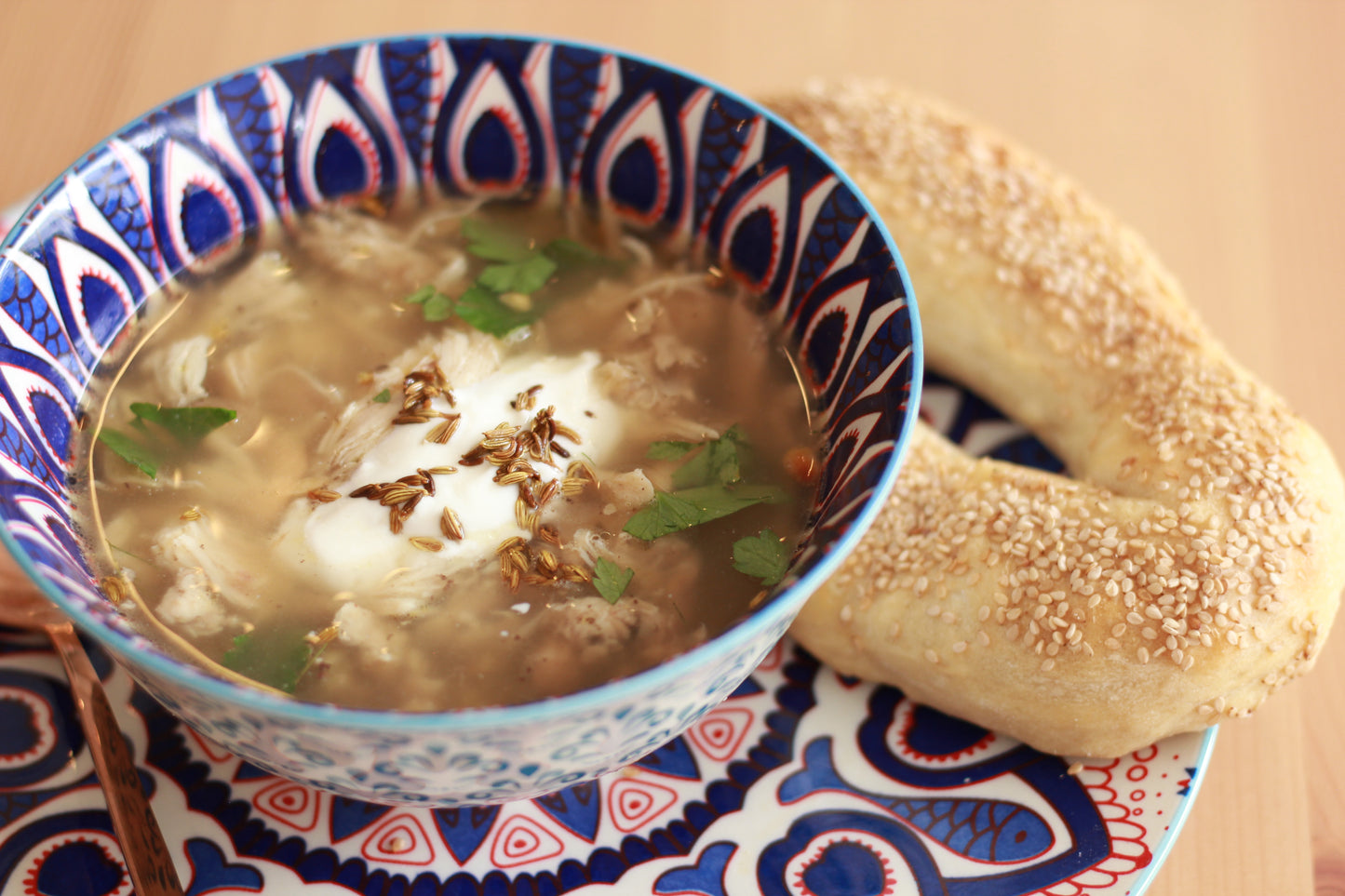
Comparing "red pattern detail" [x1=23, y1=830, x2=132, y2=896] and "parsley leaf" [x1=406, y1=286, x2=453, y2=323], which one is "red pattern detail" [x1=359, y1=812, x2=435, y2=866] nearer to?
"red pattern detail" [x1=23, y1=830, x2=132, y2=896]

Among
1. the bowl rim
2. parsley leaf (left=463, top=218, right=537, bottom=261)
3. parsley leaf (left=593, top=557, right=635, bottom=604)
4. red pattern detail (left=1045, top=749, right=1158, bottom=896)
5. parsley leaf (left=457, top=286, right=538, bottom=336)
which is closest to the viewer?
the bowl rim

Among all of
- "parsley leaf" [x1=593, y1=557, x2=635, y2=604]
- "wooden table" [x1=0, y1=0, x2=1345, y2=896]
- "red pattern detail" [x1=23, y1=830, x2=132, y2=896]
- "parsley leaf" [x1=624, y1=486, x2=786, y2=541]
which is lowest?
"red pattern detail" [x1=23, y1=830, x2=132, y2=896]

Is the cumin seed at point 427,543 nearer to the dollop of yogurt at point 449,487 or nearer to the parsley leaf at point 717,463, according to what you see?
the dollop of yogurt at point 449,487

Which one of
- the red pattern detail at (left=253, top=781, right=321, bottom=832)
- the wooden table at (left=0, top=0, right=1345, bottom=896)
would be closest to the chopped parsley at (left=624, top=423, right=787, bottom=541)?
the red pattern detail at (left=253, top=781, right=321, bottom=832)

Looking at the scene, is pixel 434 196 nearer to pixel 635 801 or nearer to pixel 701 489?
Result: pixel 701 489

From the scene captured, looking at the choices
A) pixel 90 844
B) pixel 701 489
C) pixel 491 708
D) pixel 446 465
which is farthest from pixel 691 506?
pixel 90 844

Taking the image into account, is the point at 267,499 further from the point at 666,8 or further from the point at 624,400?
the point at 666,8

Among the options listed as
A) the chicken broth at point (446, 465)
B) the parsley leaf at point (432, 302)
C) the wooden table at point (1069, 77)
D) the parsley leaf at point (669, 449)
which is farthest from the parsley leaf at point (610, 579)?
the wooden table at point (1069, 77)
